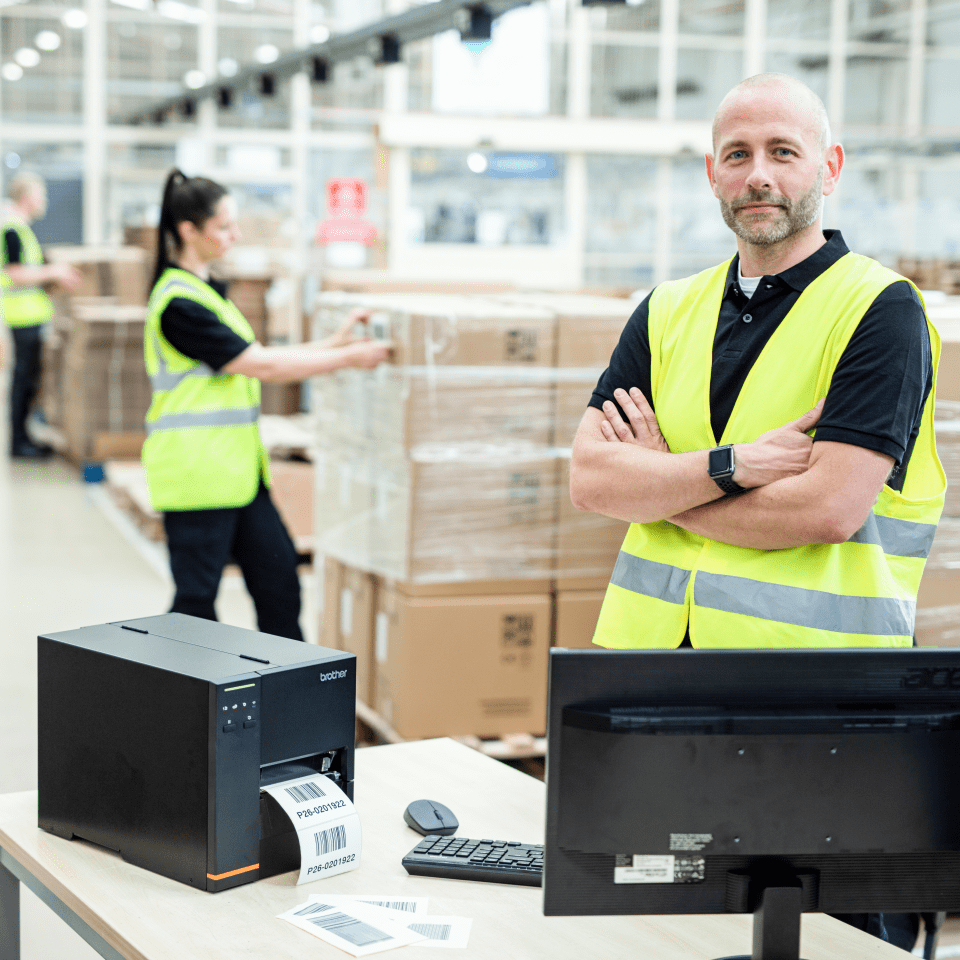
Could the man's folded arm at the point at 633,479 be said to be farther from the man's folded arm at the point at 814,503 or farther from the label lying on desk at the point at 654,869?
the label lying on desk at the point at 654,869

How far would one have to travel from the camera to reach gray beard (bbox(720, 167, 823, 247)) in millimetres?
2059

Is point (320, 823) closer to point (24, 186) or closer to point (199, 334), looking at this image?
point (199, 334)

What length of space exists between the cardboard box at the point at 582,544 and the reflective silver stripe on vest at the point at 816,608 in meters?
1.91

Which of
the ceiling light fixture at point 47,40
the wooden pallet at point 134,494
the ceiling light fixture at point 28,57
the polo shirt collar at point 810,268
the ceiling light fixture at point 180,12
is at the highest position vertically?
the ceiling light fixture at point 180,12

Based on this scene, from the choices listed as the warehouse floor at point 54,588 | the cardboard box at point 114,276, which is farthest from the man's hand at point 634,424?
the cardboard box at point 114,276

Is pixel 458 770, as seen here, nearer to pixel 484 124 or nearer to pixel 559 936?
pixel 559 936

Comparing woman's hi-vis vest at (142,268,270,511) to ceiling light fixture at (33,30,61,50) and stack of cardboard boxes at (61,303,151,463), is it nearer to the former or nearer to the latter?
stack of cardboard boxes at (61,303,151,463)

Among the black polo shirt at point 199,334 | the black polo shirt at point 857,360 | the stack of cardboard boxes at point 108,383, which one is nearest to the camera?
the black polo shirt at point 857,360

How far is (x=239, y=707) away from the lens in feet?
5.65

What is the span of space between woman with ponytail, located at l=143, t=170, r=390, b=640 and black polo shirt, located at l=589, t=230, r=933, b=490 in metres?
1.89

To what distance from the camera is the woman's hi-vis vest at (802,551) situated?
6.72 feet

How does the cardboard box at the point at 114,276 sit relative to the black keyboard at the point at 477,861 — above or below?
above

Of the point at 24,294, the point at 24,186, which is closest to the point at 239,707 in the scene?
the point at 24,186

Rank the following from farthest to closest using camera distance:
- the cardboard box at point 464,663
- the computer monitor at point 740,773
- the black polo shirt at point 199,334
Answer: the cardboard box at point 464,663 → the black polo shirt at point 199,334 → the computer monitor at point 740,773
